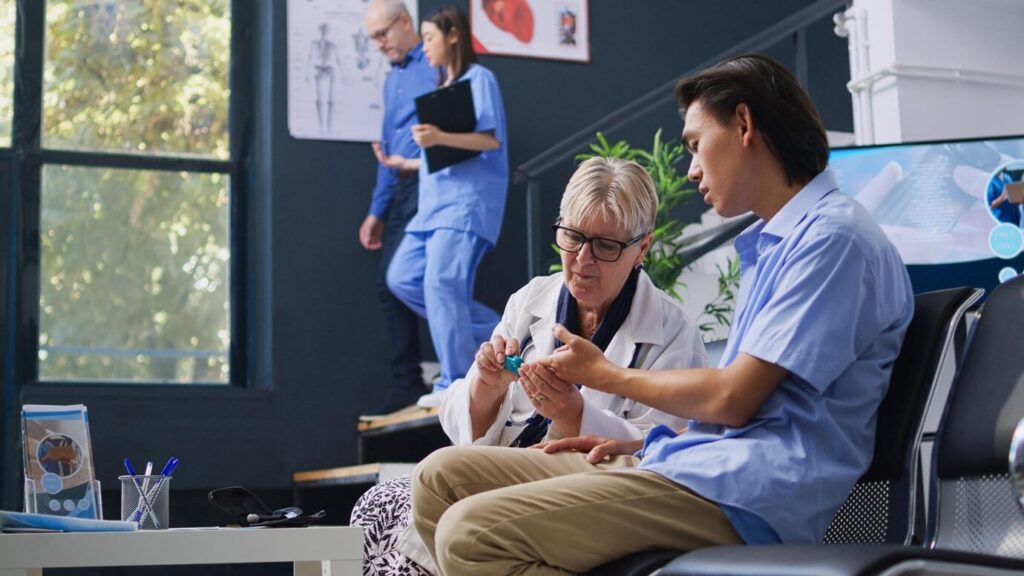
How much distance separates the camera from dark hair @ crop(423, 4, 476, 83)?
5.82m

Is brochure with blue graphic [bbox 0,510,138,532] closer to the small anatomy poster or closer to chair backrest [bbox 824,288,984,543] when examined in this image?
chair backrest [bbox 824,288,984,543]

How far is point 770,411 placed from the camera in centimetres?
176

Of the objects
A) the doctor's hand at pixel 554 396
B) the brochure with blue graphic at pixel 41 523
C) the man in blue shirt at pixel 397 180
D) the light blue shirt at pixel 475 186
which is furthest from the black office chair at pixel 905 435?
the man in blue shirt at pixel 397 180

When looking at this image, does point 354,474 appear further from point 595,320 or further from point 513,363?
point 513,363

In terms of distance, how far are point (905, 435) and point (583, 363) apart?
489 mm

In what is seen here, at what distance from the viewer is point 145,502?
7.54ft

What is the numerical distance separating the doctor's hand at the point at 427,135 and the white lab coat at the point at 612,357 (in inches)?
126

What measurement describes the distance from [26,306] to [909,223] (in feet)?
12.8

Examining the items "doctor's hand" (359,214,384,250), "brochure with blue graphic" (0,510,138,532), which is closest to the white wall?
"doctor's hand" (359,214,384,250)

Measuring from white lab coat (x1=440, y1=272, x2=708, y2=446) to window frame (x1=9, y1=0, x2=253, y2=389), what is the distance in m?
3.66

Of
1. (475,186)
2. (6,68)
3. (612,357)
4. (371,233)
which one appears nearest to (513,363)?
(612,357)

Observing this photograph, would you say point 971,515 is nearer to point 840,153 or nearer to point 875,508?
point 875,508

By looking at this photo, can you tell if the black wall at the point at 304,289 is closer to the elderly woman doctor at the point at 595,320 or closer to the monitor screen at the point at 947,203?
the monitor screen at the point at 947,203

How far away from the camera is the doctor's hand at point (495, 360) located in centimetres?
225
